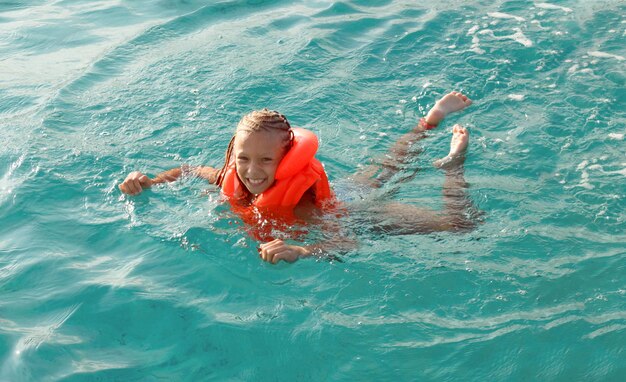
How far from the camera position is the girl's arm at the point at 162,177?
6.10 metres

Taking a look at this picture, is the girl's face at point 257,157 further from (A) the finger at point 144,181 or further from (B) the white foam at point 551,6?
(B) the white foam at point 551,6

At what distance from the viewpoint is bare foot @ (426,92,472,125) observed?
23.6ft

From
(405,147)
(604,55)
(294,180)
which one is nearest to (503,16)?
(604,55)

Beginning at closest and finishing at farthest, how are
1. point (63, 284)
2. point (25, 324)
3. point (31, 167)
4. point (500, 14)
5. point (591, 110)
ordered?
1. point (25, 324)
2. point (63, 284)
3. point (31, 167)
4. point (591, 110)
5. point (500, 14)

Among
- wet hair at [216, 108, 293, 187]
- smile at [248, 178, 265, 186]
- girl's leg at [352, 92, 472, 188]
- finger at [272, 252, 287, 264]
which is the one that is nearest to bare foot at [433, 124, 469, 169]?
girl's leg at [352, 92, 472, 188]

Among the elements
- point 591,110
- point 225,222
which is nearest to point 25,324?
point 225,222

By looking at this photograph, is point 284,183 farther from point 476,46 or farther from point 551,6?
point 551,6

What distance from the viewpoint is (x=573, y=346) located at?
15.3 ft

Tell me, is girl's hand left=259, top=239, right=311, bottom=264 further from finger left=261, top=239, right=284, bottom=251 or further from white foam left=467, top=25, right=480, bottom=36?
white foam left=467, top=25, right=480, bottom=36

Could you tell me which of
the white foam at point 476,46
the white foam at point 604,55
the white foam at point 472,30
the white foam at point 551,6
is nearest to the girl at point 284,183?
the white foam at point 476,46

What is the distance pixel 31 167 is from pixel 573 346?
4667mm

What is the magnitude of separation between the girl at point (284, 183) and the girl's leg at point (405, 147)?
0.05 feet

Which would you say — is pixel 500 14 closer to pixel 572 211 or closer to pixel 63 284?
pixel 572 211

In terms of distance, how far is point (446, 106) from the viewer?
725 cm
